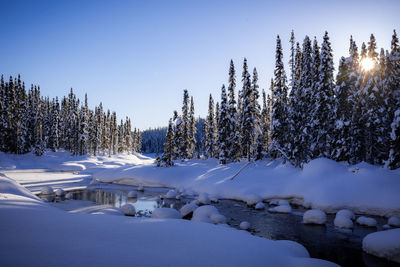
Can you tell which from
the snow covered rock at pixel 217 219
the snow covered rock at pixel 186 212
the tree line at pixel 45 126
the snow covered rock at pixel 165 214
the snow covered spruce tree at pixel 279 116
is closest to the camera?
the snow covered rock at pixel 165 214

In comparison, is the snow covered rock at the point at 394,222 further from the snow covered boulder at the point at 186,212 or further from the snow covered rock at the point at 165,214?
the snow covered rock at the point at 165,214

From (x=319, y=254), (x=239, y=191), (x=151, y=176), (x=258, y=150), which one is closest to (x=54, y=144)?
(x=151, y=176)

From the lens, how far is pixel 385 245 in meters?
8.01

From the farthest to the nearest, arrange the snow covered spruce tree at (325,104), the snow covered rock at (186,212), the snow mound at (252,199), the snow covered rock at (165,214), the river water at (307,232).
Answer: the snow covered spruce tree at (325,104) → the snow mound at (252,199) → the snow covered rock at (186,212) → the snow covered rock at (165,214) → the river water at (307,232)

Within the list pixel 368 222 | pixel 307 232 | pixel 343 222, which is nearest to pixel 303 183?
pixel 368 222

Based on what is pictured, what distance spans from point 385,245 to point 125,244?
879 cm

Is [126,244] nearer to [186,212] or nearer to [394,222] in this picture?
[186,212]

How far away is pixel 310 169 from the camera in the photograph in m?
18.4

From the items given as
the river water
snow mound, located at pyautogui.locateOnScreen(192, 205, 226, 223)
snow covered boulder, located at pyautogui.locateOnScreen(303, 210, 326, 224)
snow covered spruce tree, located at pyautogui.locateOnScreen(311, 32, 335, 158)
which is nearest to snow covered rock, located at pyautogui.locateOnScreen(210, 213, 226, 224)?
snow mound, located at pyautogui.locateOnScreen(192, 205, 226, 223)

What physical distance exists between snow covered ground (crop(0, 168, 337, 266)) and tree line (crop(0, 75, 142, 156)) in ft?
164

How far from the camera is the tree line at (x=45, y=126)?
45281 mm

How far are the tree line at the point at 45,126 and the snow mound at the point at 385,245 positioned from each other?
5546 cm

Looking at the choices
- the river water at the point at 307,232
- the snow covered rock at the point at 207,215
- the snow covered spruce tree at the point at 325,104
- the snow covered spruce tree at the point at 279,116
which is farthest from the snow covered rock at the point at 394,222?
the snow covered spruce tree at the point at 279,116

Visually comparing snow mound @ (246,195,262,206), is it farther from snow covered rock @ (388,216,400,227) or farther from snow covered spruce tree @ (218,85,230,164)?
snow covered spruce tree @ (218,85,230,164)
